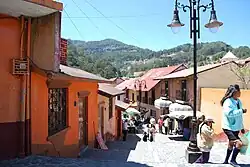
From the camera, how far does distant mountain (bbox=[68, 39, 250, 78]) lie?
7112 centimetres

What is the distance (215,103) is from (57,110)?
1248 cm

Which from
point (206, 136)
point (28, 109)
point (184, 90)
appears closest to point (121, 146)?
point (206, 136)

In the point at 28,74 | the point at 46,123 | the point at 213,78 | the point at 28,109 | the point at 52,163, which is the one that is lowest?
the point at 52,163

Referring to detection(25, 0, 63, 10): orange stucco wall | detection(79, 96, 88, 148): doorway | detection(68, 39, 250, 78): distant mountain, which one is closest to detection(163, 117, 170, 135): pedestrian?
detection(79, 96, 88, 148): doorway

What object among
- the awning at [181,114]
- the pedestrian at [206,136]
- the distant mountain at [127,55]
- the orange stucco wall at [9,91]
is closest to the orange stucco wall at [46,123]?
the orange stucco wall at [9,91]

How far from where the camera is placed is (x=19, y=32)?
6535mm

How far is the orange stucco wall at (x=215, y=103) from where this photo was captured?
15450mm

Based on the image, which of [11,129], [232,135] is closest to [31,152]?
[11,129]

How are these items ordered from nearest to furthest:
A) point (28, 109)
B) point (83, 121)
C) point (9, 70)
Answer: point (9, 70) < point (28, 109) < point (83, 121)

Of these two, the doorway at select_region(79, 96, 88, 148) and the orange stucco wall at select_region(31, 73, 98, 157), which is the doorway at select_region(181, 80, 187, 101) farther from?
the doorway at select_region(79, 96, 88, 148)

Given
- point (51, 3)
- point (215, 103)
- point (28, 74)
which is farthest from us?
point (215, 103)

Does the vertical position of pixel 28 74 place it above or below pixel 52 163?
above

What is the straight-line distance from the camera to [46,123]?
24.8 ft

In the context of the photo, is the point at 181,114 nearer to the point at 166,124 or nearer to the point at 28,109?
the point at 166,124
